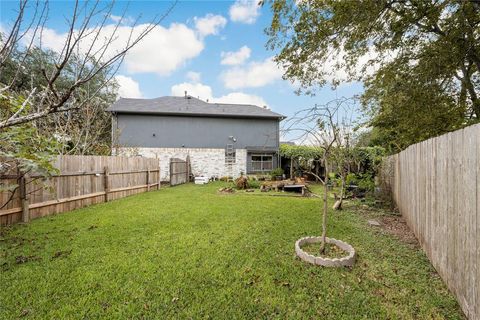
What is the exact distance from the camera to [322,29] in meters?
5.93

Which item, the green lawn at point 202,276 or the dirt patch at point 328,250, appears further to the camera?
the dirt patch at point 328,250

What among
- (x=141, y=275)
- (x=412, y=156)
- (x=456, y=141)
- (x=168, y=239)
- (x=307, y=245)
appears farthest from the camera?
(x=412, y=156)

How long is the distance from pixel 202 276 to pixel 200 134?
15.6 m

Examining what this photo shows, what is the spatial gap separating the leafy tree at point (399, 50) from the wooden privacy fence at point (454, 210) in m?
3.93

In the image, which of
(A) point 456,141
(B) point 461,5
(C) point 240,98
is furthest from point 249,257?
(C) point 240,98

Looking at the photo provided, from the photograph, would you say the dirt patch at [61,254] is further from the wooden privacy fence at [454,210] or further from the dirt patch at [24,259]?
the wooden privacy fence at [454,210]

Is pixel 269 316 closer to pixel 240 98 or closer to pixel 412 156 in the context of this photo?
pixel 412 156

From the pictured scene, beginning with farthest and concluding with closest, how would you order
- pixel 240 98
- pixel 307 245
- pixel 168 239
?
pixel 240 98 < pixel 168 239 < pixel 307 245

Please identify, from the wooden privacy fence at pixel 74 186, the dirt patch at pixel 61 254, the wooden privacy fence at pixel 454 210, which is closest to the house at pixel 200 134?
the wooden privacy fence at pixel 74 186

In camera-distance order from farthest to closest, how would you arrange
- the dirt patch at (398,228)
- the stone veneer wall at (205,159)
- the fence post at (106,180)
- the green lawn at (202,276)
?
1. the stone veneer wall at (205,159)
2. the fence post at (106,180)
3. the dirt patch at (398,228)
4. the green lawn at (202,276)

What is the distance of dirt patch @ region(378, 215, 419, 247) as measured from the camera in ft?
14.0

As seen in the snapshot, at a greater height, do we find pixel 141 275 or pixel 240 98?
pixel 240 98

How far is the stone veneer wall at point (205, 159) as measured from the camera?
56.5 ft

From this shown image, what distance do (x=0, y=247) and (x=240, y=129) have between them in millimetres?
15779
